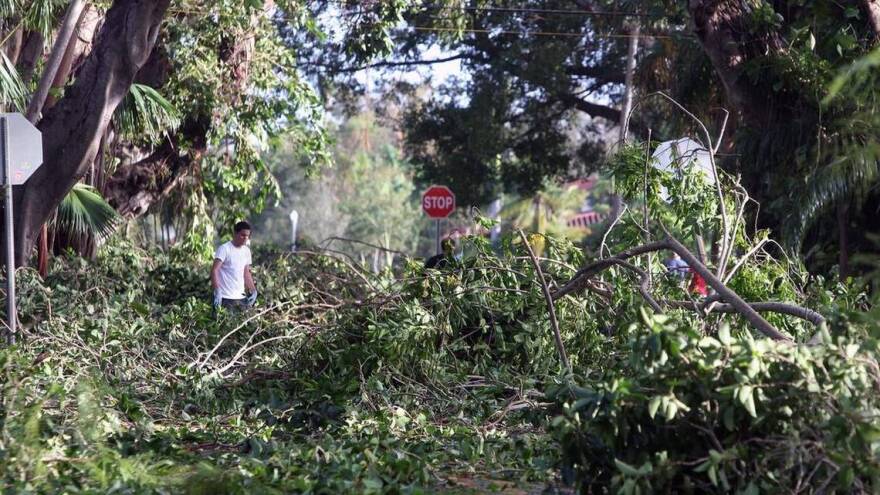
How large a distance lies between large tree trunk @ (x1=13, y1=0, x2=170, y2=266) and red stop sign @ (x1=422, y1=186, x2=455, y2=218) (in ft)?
30.0

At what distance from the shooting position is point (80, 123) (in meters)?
11.9

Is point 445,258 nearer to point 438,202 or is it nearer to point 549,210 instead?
point 438,202

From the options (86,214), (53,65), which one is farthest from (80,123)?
(86,214)

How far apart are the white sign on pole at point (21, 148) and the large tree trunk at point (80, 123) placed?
7.28 ft

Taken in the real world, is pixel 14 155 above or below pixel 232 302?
above

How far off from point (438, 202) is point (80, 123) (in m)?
9.48

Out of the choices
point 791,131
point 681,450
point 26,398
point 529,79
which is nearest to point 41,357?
point 26,398

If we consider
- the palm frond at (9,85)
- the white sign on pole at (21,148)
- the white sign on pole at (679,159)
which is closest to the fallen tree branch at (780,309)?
the white sign on pole at (679,159)

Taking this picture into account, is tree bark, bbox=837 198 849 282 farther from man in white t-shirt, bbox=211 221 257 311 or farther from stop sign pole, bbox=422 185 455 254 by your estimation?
stop sign pole, bbox=422 185 455 254

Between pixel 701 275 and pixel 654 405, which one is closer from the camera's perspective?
pixel 654 405

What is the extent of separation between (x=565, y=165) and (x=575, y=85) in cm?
189

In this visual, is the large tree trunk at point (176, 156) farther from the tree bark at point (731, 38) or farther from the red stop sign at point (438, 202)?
the tree bark at point (731, 38)

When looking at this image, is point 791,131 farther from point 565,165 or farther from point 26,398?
point 565,165

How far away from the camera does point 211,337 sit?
9.97 meters
